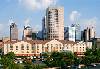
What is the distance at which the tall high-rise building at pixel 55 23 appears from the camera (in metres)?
69.5

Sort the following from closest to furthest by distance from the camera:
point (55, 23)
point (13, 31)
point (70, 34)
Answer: point (55, 23), point (70, 34), point (13, 31)

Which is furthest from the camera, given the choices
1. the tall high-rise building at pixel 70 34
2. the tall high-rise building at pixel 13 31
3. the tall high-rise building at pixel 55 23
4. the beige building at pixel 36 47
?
the tall high-rise building at pixel 13 31

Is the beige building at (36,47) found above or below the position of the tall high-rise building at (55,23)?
below

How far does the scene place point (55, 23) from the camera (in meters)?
70.2

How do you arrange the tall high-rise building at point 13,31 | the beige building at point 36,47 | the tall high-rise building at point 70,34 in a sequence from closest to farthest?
the beige building at point 36,47, the tall high-rise building at point 70,34, the tall high-rise building at point 13,31

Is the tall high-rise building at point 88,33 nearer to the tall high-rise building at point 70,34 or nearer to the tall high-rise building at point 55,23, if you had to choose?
the tall high-rise building at point 70,34

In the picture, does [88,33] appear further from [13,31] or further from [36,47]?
[36,47]

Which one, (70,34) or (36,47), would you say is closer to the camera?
(36,47)

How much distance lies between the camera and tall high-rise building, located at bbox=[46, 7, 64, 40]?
69.5 metres

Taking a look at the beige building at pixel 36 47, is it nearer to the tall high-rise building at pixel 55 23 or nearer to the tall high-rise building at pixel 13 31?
the tall high-rise building at pixel 55 23

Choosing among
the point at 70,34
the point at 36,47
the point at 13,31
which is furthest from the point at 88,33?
the point at 36,47

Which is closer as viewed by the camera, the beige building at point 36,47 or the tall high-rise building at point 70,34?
the beige building at point 36,47

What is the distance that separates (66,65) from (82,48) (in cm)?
2304

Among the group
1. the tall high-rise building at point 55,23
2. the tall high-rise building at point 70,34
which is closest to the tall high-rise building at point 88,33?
the tall high-rise building at point 70,34
